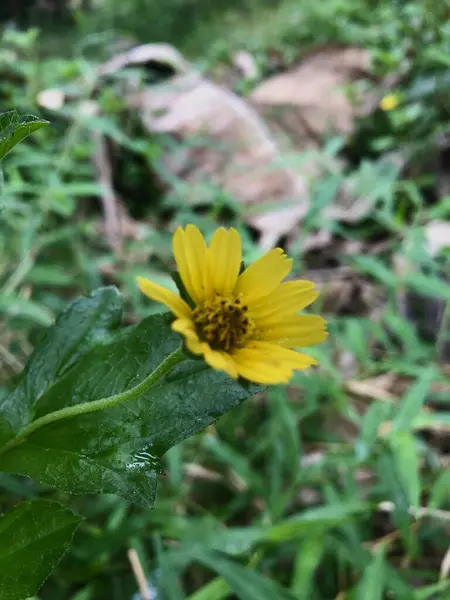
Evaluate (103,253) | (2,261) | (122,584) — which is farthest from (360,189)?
(122,584)

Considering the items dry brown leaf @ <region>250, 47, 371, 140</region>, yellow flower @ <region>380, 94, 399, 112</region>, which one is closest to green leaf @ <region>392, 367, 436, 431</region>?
yellow flower @ <region>380, 94, 399, 112</region>

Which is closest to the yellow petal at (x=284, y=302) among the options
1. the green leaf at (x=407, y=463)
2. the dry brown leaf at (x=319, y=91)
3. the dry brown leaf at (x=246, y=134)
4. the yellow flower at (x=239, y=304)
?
the yellow flower at (x=239, y=304)

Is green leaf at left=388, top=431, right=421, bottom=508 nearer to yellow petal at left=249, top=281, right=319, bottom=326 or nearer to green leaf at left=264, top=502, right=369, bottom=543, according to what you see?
green leaf at left=264, top=502, right=369, bottom=543

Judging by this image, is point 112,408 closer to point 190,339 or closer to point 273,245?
point 190,339

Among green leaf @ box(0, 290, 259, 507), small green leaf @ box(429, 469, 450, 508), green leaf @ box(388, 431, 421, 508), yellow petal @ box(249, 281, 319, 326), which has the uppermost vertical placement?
yellow petal @ box(249, 281, 319, 326)

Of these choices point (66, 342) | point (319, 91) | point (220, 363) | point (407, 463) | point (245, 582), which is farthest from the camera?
point (319, 91)

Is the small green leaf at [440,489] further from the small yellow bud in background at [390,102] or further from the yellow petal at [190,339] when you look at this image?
the small yellow bud in background at [390,102]

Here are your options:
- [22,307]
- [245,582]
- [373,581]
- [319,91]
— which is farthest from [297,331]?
[319,91]
